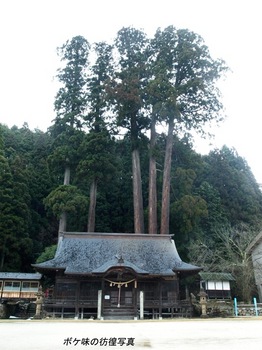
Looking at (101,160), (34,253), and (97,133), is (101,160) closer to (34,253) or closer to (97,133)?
(97,133)

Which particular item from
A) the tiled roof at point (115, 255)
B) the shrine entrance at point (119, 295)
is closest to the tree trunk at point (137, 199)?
the tiled roof at point (115, 255)

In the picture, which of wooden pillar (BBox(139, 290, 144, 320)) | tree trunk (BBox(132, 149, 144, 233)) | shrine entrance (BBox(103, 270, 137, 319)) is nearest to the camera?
wooden pillar (BBox(139, 290, 144, 320))

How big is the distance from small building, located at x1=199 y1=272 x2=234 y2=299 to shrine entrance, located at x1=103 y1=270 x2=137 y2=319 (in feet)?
23.6

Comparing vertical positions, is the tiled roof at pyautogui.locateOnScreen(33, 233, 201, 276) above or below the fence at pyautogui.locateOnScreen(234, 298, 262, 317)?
above

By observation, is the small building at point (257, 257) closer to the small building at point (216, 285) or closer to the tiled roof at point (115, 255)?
the small building at point (216, 285)

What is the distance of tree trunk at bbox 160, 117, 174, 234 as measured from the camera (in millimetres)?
21641

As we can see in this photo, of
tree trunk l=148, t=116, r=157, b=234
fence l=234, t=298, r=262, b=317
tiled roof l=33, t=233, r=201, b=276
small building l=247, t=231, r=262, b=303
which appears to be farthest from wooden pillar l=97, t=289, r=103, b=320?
small building l=247, t=231, r=262, b=303

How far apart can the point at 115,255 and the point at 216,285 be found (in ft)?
A: 26.9

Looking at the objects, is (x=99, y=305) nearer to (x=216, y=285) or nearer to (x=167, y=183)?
(x=216, y=285)

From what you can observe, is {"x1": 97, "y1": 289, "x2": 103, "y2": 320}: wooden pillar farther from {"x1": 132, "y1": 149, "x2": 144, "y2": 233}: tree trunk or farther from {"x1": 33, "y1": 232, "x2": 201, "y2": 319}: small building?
{"x1": 132, "y1": 149, "x2": 144, "y2": 233}: tree trunk

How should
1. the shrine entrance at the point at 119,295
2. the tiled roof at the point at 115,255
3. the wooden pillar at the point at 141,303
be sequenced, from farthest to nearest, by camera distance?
1. the tiled roof at the point at 115,255
2. the shrine entrance at the point at 119,295
3. the wooden pillar at the point at 141,303

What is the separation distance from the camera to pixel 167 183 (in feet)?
75.1

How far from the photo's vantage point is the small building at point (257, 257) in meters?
22.4

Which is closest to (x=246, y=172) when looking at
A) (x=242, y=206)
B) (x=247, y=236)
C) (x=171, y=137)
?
(x=242, y=206)
